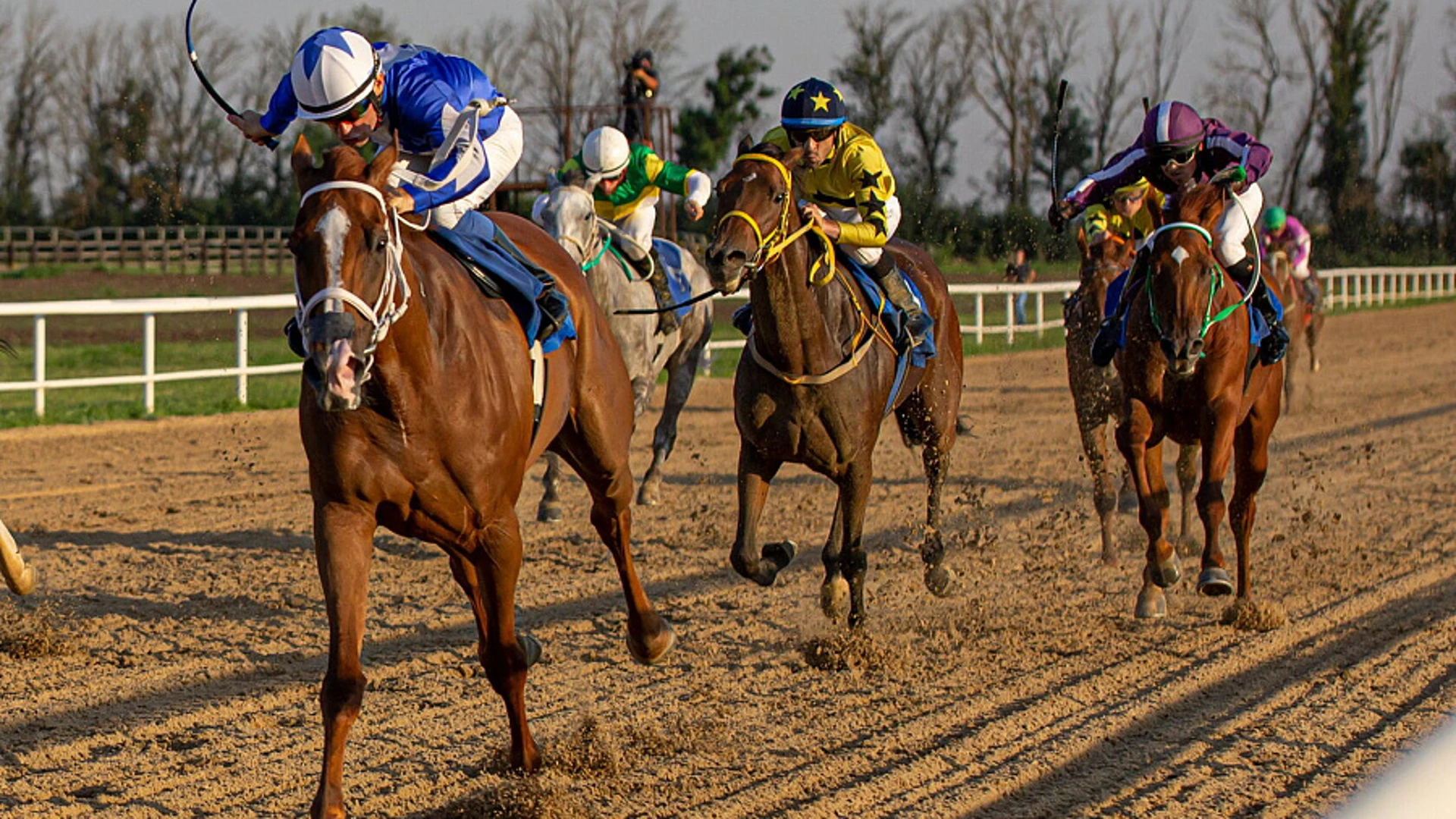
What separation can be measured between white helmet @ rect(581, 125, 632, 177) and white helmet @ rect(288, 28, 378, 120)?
4839 millimetres

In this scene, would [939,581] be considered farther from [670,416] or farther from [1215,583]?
[670,416]

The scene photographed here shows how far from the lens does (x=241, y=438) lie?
1238 cm

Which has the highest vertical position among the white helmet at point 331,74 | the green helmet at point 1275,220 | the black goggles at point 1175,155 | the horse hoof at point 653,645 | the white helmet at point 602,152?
the green helmet at point 1275,220

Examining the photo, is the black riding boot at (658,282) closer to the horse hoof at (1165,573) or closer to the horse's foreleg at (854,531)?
the horse's foreleg at (854,531)

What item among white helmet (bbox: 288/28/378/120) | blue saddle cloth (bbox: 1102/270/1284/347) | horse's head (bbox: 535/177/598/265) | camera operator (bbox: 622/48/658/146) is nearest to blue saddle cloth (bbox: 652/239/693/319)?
horse's head (bbox: 535/177/598/265)

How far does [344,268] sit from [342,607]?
933mm

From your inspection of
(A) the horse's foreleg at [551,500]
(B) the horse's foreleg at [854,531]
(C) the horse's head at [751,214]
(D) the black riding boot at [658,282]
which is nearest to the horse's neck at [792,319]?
(C) the horse's head at [751,214]

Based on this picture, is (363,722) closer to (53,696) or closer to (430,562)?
(53,696)

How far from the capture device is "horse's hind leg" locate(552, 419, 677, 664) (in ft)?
18.2

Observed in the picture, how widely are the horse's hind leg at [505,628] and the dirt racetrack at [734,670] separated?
0.13 m

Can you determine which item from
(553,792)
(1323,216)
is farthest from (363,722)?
(1323,216)

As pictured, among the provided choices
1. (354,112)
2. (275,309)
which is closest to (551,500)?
(354,112)

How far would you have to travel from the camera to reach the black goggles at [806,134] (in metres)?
6.42

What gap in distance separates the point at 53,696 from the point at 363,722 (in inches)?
46.3
